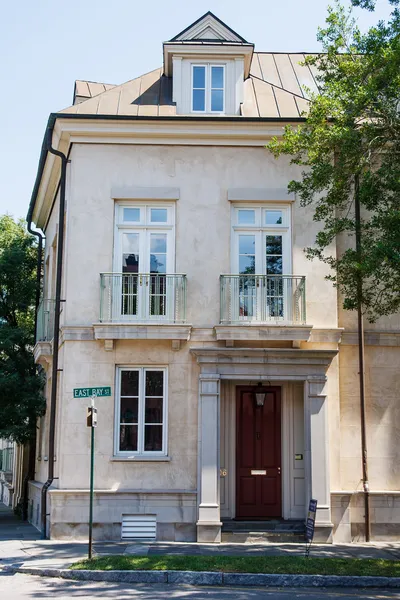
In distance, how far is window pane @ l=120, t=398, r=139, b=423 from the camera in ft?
53.7

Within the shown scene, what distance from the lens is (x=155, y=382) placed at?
1655 centimetres

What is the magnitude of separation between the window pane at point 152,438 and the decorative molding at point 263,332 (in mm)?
2397

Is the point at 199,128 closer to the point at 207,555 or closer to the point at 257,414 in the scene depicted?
the point at 257,414

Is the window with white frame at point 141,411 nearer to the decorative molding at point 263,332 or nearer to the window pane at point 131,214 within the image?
the decorative molding at point 263,332

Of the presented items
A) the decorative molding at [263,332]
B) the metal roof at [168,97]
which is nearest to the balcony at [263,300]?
the decorative molding at [263,332]

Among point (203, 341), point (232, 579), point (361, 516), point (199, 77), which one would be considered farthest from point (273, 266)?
point (232, 579)

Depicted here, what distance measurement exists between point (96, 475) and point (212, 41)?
1027 centimetres

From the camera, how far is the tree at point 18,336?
19844mm

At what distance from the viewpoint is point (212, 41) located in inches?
701

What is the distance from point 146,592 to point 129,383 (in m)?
5.78

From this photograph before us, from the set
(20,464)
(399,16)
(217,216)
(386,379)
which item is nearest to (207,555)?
(386,379)

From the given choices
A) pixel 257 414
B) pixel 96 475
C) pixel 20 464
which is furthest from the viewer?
pixel 20 464

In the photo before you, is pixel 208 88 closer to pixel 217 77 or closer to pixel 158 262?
pixel 217 77

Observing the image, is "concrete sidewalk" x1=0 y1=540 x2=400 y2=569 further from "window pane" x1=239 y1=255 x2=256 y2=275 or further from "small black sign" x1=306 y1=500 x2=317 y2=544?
"window pane" x1=239 y1=255 x2=256 y2=275
